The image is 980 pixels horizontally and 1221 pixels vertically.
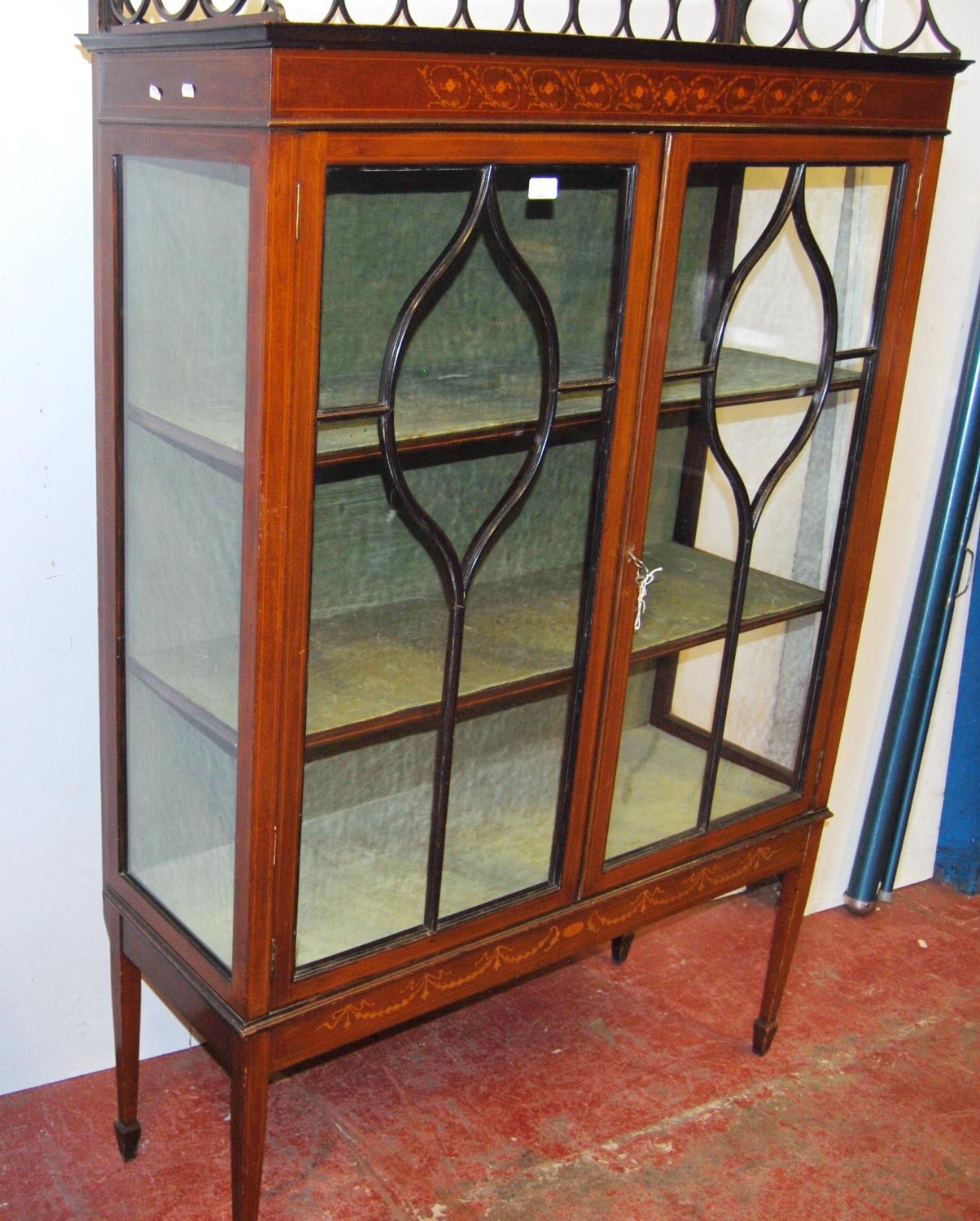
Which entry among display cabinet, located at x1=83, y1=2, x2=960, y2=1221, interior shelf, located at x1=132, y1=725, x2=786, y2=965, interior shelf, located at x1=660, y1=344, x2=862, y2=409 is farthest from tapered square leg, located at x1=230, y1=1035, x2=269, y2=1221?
interior shelf, located at x1=660, y1=344, x2=862, y2=409

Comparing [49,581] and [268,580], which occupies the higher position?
[268,580]

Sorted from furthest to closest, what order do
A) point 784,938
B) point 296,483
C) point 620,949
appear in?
point 620,949, point 784,938, point 296,483

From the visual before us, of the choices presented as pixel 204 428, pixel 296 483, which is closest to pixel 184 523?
pixel 204 428

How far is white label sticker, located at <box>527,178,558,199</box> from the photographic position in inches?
52.6

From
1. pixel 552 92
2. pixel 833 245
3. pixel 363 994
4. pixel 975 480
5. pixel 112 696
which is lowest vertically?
pixel 363 994

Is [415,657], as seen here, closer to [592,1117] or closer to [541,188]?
[541,188]

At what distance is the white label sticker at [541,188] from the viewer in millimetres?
1337

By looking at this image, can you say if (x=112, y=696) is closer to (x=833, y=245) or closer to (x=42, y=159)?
(x=42, y=159)

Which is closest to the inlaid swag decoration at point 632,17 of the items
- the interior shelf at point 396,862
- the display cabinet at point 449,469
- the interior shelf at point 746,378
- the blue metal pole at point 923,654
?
the display cabinet at point 449,469

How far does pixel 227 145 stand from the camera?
1.19 m

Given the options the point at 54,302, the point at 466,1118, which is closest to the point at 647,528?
the point at 54,302

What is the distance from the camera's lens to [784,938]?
2.08 m

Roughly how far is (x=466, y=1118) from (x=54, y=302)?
4.12ft

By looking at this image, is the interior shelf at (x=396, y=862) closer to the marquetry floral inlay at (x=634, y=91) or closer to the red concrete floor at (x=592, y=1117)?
the red concrete floor at (x=592, y=1117)
